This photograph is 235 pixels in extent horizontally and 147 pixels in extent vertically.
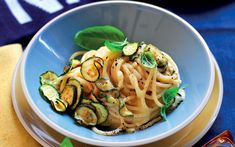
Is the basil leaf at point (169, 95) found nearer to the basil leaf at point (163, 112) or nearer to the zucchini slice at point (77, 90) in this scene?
the basil leaf at point (163, 112)

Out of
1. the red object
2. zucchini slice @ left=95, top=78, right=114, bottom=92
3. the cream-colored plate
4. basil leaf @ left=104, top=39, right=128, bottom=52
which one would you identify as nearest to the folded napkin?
the cream-colored plate

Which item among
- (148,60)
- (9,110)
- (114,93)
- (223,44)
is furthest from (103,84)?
(223,44)

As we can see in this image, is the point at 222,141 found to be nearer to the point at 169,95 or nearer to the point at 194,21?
the point at 169,95

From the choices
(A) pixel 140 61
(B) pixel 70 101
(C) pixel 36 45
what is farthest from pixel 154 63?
(C) pixel 36 45

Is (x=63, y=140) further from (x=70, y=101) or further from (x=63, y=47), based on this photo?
(x=63, y=47)

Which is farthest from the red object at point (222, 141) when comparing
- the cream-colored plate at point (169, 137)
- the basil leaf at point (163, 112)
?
the basil leaf at point (163, 112)

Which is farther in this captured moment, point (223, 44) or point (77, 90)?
point (223, 44)
